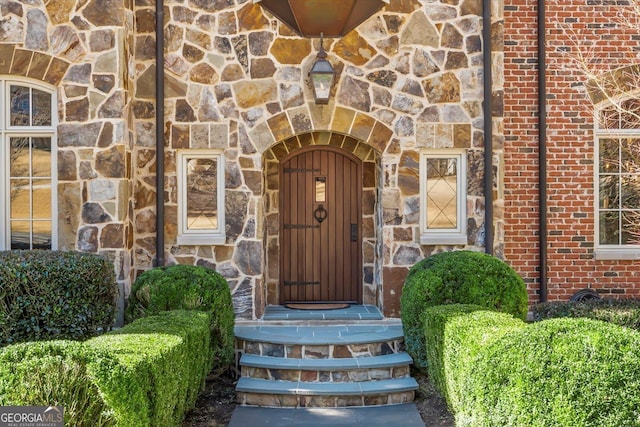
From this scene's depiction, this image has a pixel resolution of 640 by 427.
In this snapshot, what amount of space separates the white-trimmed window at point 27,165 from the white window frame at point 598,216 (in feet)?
22.4

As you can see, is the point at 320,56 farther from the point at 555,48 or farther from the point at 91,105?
the point at 555,48

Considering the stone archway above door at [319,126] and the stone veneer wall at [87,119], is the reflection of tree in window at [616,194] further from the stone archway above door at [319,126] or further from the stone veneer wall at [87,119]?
the stone veneer wall at [87,119]

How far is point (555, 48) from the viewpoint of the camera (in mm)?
9062

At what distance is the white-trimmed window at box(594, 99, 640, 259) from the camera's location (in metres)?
9.06

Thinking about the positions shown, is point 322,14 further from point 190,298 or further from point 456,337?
point 456,337

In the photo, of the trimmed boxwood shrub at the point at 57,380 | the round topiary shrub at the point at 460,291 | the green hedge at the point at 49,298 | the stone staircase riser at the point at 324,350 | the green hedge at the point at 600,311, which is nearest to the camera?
the trimmed boxwood shrub at the point at 57,380

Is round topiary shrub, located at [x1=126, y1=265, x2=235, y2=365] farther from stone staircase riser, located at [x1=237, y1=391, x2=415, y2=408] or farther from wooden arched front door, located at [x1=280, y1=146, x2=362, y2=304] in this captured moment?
wooden arched front door, located at [x1=280, y1=146, x2=362, y2=304]

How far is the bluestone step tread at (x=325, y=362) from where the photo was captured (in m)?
6.88

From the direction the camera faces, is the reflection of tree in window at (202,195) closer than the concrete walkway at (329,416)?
No

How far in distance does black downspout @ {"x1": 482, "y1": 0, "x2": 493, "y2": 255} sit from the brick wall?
86 cm

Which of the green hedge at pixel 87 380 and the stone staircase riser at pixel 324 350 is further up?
the green hedge at pixel 87 380

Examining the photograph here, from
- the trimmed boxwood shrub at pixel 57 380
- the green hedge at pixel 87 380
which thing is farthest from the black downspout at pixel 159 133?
the trimmed boxwood shrub at pixel 57 380

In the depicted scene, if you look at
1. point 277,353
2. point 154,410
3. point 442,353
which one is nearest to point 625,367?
point 442,353

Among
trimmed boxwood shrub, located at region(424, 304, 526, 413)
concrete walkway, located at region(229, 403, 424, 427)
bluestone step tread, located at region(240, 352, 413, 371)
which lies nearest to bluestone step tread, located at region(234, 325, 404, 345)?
bluestone step tread, located at region(240, 352, 413, 371)
